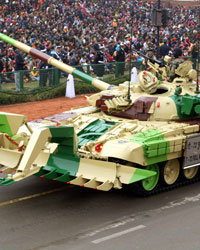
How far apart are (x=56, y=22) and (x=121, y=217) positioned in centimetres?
2435

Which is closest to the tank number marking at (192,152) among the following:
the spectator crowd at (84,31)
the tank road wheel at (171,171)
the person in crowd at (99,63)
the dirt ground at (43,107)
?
the tank road wheel at (171,171)

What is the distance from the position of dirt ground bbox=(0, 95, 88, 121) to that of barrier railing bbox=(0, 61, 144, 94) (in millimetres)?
631

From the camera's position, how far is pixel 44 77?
2330 centimetres

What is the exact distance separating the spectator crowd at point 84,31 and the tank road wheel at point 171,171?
1174cm

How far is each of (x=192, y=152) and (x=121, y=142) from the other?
201cm

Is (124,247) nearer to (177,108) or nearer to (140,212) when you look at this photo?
(140,212)

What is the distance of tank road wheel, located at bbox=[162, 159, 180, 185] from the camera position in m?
12.2

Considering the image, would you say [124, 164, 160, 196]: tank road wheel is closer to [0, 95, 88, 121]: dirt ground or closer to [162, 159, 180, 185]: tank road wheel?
[162, 159, 180, 185]: tank road wheel

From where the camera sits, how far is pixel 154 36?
34844mm

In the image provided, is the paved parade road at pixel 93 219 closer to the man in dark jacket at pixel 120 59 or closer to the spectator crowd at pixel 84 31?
the spectator crowd at pixel 84 31

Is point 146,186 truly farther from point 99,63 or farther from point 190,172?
point 99,63

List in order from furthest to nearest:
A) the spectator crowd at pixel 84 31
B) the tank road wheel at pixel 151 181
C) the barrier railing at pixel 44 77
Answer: the spectator crowd at pixel 84 31 → the barrier railing at pixel 44 77 → the tank road wheel at pixel 151 181

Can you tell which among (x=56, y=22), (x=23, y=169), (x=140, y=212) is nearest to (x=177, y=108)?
(x=140, y=212)

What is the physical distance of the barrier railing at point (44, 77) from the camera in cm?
2209
